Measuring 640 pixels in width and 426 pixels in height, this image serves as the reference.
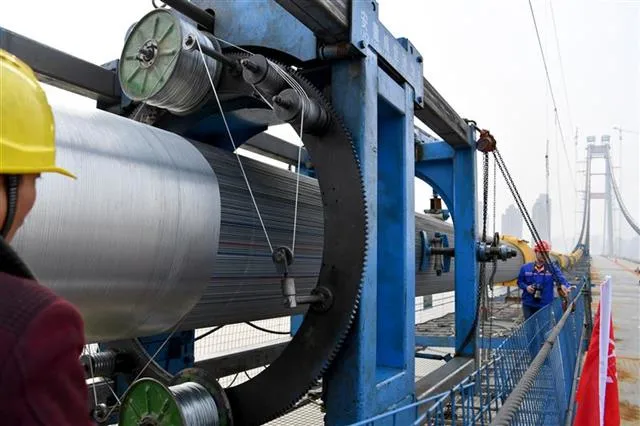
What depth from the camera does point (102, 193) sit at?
4.32ft

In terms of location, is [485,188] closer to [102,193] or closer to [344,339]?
[344,339]

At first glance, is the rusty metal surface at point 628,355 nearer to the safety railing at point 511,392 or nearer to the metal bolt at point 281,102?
the safety railing at point 511,392

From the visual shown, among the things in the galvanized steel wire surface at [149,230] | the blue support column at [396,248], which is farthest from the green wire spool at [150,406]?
the blue support column at [396,248]

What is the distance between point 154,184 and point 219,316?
766 millimetres

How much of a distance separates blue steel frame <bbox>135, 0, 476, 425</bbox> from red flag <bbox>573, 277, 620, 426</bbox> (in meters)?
1.07

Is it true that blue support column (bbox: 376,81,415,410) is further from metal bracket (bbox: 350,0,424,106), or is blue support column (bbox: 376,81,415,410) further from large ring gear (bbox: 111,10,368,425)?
large ring gear (bbox: 111,10,368,425)

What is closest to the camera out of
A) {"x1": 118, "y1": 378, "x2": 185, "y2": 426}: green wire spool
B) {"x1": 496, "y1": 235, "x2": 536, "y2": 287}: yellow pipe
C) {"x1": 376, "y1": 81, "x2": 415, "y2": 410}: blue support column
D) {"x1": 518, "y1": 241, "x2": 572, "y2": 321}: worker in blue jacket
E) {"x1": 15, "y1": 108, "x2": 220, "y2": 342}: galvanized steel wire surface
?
{"x1": 15, "y1": 108, "x2": 220, "y2": 342}: galvanized steel wire surface

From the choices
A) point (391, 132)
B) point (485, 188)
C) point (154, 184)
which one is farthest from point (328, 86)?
point (485, 188)

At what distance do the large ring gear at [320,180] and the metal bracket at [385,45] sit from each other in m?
0.31

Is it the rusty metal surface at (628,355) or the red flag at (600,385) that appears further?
the rusty metal surface at (628,355)

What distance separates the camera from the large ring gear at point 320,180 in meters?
1.80

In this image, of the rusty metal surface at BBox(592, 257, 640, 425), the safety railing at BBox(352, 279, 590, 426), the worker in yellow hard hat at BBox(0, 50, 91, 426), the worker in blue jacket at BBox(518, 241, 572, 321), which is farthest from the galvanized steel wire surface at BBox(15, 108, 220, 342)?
the worker in blue jacket at BBox(518, 241, 572, 321)

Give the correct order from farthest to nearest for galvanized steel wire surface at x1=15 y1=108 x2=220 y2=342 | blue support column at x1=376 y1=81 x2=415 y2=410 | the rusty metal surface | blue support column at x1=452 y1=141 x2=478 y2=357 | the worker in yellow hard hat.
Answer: the rusty metal surface
blue support column at x1=452 y1=141 x2=478 y2=357
blue support column at x1=376 y1=81 x2=415 y2=410
galvanized steel wire surface at x1=15 y1=108 x2=220 y2=342
the worker in yellow hard hat

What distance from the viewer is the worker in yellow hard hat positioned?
1.65ft
